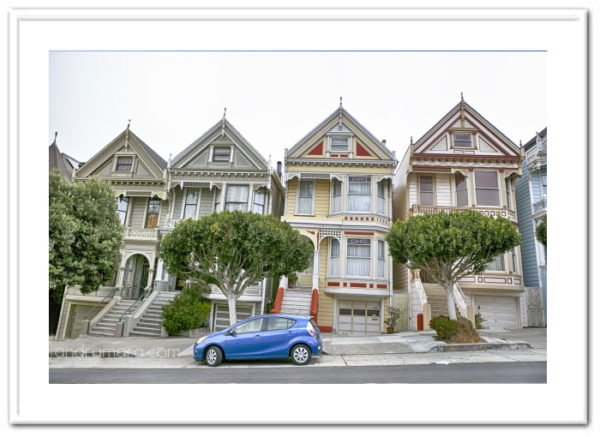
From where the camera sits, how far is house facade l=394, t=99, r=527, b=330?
51.0ft

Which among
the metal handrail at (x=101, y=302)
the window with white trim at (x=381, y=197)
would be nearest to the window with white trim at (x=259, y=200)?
the window with white trim at (x=381, y=197)

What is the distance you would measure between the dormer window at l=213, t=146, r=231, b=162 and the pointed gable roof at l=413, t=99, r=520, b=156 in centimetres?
841

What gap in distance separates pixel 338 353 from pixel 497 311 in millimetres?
9029

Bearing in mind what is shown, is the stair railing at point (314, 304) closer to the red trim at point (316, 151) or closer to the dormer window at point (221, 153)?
the red trim at point (316, 151)

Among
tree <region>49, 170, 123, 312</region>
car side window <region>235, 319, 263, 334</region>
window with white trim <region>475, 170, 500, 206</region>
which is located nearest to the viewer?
car side window <region>235, 319, 263, 334</region>

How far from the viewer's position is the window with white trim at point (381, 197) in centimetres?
1653

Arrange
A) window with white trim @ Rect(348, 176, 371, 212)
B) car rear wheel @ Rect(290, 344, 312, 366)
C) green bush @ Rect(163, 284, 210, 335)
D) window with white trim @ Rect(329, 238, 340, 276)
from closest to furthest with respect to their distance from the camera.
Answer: car rear wheel @ Rect(290, 344, 312, 366), green bush @ Rect(163, 284, 210, 335), window with white trim @ Rect(329, 238, 340, 276), window with white trim @ Rect(348, 176, 371, 212)

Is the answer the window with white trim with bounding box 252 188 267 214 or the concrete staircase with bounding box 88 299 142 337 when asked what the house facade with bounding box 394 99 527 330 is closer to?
the window with white trim with bounding box 252 188 267 214

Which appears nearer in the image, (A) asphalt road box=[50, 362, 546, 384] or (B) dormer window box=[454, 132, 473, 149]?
(A) asphalt road box=[50, 362, 546, 384]

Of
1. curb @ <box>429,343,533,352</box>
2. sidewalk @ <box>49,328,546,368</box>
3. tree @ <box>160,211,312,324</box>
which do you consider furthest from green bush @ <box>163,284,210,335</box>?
curb @ <box>429,343,533,352</box>

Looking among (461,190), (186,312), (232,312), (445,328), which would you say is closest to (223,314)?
(186,312)

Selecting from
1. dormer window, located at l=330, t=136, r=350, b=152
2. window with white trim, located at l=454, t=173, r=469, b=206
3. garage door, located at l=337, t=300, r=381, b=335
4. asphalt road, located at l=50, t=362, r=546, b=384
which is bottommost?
garage door, located at l=337, t=300, r=381, b=335
